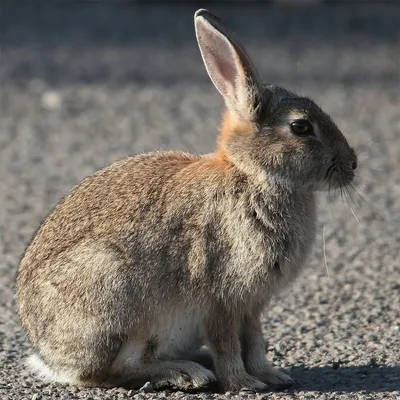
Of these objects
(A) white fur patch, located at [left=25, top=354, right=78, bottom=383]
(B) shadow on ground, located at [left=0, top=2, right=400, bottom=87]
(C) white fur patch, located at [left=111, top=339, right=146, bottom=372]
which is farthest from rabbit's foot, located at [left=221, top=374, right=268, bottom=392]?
(B) shadow on ground, located at [left=0, top=2, right=400, bottom=87]

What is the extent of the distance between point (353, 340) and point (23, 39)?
33.9 feet

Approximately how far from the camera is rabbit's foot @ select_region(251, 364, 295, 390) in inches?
189

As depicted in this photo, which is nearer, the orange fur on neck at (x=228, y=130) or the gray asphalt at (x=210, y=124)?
the orange fur on neck at (x=228, y=130)

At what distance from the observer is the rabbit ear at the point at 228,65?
4699mm

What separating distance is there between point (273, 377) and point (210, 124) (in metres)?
6.15

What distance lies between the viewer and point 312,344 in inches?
215

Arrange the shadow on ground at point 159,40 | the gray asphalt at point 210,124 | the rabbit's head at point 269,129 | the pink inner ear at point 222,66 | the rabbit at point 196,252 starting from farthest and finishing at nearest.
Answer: the shadow on ground at point 159,40, the gray asphalt at point 210,124, the pink inner ear at point 222,66, the rabbit's head at point 269,129, the rabbit at point 196,252

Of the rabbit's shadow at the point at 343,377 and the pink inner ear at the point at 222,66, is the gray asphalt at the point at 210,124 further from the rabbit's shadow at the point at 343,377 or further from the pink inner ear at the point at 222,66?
the pink inner ear at the point at 222,66

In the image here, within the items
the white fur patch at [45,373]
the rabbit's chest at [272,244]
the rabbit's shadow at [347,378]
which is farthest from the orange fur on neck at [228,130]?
the white fur patch at [45,373]

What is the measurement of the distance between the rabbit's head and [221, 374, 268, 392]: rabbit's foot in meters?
0.85

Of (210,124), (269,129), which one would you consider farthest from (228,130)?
(210,124)

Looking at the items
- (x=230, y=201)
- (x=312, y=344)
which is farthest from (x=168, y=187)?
(x=312, y=344)

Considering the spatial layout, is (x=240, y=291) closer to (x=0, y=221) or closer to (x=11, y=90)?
(x=0, y=221)

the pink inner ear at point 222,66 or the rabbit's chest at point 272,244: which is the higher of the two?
the pink inner ear at point 222,66
